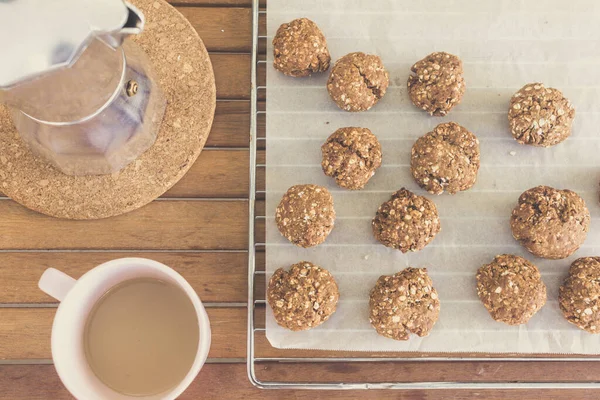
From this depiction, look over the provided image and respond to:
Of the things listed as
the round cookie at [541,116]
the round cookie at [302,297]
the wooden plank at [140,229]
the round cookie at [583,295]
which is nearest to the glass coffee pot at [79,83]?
the wooden plank at [140,229]

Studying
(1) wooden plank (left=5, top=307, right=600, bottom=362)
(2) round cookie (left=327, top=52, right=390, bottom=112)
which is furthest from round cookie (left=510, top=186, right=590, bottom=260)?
(2) round cookie (left=327, top=52, right=390, bottom=112)

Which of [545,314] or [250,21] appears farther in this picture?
[250,21]

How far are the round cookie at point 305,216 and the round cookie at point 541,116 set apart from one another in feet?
1.56

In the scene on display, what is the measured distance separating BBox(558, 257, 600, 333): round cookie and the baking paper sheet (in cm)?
4

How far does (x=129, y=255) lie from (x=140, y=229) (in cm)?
7

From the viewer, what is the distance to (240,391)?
3.87 feet

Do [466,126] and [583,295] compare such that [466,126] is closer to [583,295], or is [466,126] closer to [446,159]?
[446,159]

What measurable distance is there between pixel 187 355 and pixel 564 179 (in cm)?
95

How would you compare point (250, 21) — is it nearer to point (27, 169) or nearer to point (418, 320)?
point (27, 169)

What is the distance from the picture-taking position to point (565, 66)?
1229 millimetres

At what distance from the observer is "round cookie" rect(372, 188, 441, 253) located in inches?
42.8

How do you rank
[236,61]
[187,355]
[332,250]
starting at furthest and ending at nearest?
[236,61], [332,250], [187,355]

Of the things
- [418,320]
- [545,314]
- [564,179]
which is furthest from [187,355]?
[564,179]

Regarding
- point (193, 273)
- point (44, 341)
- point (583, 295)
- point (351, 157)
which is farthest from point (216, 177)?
point (583, 295)
